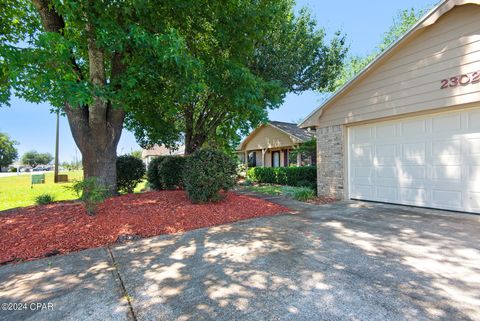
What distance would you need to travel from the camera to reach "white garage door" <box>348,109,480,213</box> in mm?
5641

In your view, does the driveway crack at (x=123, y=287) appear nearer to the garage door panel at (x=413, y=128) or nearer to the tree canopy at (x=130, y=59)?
the tree canopy at (x=130, y=59)

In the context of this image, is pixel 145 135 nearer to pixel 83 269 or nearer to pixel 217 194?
pixel 217 194

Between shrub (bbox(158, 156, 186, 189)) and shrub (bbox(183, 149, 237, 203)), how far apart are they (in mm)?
3175

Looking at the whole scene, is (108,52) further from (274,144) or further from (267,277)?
(274,144)

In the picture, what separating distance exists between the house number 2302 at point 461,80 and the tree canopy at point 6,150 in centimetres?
8840

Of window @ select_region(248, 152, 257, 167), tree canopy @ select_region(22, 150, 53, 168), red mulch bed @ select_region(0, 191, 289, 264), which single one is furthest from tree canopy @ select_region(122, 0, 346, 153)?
tree canopy @ select_region(22, 150, 53, 168)

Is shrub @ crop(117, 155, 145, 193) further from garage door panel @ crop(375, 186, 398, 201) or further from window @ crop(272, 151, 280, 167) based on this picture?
window @ crop(272, 151, 280, 167)

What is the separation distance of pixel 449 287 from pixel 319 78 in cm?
1234

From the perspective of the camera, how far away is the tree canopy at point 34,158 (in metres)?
92.0

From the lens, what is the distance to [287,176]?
46.0 feet

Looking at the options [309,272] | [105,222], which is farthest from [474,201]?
[105,222]

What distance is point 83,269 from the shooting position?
344 centimetres

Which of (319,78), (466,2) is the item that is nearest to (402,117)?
(466,2)

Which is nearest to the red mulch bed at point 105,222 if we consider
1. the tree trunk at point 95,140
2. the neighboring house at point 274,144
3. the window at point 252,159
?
the tree trunk at point 95,140
